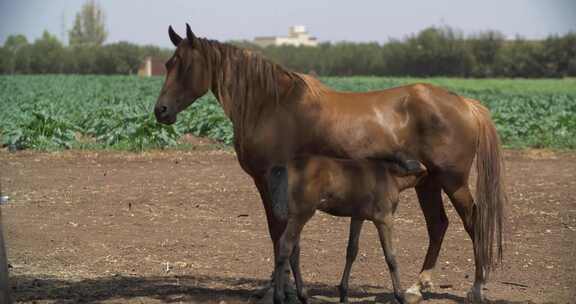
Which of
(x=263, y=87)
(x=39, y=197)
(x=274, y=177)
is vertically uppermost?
(x=263, y=87)

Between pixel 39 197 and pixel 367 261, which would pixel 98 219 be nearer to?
Result: pixel 39 197

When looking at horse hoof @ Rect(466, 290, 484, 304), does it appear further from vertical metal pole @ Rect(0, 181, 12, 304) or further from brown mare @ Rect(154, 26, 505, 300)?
vertical metal pole @ Rect(0, 181, 12, 304)

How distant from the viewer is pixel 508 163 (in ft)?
57.2

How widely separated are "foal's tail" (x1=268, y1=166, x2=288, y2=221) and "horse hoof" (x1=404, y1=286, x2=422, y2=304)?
1.23 meters

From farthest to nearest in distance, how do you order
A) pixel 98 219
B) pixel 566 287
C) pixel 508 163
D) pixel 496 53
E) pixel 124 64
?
pixel 124 64 < pixel 496 53 < pixel 508 163 < pixel 98 219 < pixel 566 287

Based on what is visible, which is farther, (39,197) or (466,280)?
(39,197)

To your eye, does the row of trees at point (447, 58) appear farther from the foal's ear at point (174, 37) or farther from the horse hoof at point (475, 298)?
the foal's ear at point (174, 37)

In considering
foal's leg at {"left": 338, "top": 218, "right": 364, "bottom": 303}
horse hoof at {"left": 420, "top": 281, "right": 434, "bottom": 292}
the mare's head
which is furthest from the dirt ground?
the mare's head

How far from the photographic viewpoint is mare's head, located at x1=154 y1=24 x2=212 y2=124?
701 centimetres

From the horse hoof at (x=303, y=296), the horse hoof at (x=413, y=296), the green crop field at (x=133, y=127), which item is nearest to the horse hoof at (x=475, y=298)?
the horse hoof at (x=413, y=296)

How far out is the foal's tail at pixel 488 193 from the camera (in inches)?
288

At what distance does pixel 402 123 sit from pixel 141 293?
269cm

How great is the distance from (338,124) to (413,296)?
154 cm

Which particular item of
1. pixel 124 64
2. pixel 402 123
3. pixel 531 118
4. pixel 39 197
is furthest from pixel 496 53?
pixel 402 123
